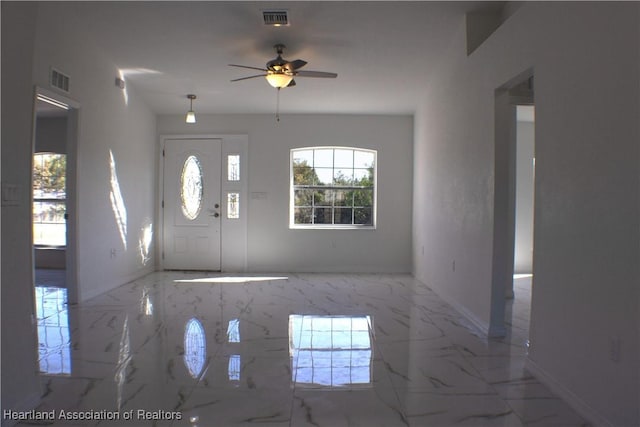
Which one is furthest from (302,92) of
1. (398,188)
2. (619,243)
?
(619,243)

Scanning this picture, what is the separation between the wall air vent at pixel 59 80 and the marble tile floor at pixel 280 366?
7.30 feet

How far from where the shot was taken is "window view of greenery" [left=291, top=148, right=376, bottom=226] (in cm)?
684

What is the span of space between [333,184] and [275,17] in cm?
348

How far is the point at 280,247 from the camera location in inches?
264

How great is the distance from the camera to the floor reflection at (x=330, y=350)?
2.65 m

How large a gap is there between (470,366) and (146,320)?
2.87 metres

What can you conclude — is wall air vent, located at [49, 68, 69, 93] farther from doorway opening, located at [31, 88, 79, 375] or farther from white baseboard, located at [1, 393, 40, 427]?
white baseboard, located at [1, 393, 40, 427]

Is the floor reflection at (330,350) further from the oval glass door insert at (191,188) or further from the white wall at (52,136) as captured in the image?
the white wall at (52,136)

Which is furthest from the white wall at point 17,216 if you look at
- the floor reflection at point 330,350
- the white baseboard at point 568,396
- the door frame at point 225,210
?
the door frame at point 225,210

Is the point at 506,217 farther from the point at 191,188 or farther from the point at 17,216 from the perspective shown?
the point at 191,188

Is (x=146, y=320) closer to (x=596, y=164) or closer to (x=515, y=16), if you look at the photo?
(x=596, y=164)

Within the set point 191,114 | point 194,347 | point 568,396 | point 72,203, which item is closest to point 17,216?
point 194,347

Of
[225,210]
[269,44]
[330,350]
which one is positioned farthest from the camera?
[225,210]

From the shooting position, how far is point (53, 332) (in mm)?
3510
